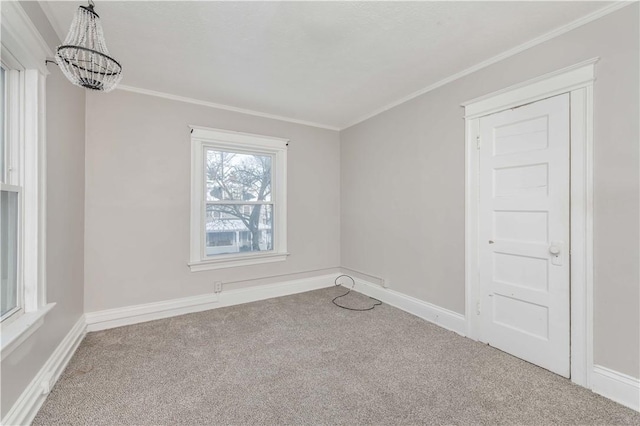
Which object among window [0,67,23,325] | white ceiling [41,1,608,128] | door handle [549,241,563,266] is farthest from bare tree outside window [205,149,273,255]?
door handle [549,241,563,266]

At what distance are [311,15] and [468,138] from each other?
172 cm

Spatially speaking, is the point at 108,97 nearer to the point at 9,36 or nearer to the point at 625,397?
the point at 9,36

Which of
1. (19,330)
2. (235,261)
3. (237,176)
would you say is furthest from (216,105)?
(19,330)

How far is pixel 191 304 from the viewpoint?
3.21m

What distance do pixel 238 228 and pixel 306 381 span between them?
86.9 inches

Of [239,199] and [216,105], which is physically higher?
[216,105]

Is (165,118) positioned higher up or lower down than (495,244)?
higher up

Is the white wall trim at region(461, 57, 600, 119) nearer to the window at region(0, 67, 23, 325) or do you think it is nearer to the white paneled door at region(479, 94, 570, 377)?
the white paneled door at region(479, 94, 570, 377)

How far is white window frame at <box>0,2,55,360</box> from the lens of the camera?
1588 mm

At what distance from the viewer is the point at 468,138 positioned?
257 cm

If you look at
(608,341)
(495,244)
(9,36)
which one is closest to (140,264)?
(9,36)

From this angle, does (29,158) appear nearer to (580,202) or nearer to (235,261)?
(235,261)

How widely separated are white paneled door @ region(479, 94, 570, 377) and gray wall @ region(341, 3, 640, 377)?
19 cm

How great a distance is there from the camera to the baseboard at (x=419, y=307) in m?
2.66
